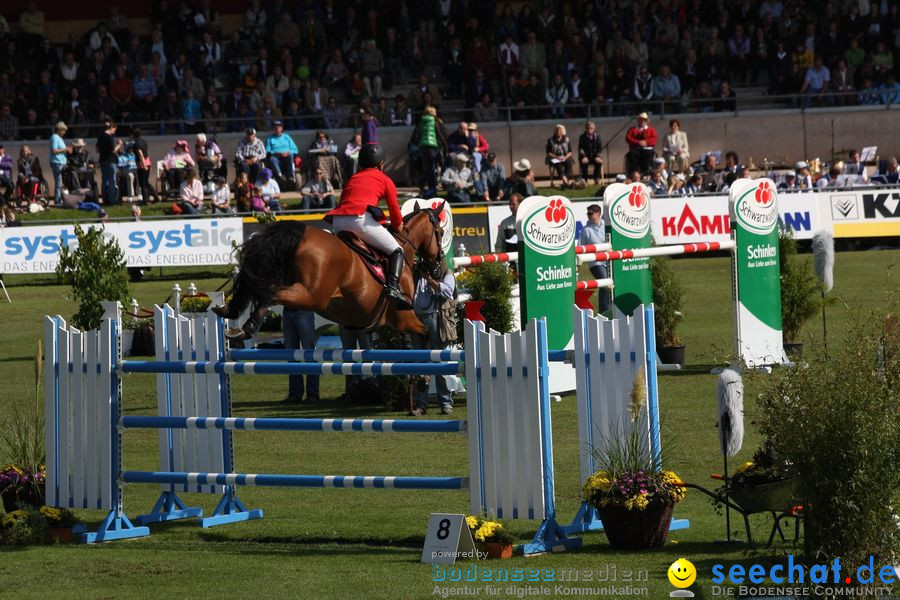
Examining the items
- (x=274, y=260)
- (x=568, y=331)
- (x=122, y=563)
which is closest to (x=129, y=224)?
(x=568, y=331)

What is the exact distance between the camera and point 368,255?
1074 centimetres

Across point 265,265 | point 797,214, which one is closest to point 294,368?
point 265,265

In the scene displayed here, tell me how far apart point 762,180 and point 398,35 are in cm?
1982

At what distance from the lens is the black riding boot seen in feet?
35.4

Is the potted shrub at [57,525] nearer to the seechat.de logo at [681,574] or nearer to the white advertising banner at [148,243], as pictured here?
the seechat.de logo at [681,574]

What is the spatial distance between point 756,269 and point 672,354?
1.42 metres

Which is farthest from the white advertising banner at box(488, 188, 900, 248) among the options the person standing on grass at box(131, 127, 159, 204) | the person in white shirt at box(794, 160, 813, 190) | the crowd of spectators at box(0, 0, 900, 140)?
the person standing on grass at box(131, 127, 159, 204)

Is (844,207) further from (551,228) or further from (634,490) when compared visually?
(634,490)

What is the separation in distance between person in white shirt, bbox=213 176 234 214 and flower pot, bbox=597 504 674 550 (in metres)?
19.9

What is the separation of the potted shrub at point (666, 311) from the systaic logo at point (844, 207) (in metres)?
9.95

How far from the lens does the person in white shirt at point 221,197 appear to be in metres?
26.7

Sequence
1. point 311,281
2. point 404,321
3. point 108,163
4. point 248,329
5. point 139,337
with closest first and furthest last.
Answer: point 248,329, point 311,281, point 404,321, point 139,337, point 108,163

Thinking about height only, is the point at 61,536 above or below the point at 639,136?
below

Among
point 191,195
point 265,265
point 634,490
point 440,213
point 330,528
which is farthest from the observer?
point 191,195
